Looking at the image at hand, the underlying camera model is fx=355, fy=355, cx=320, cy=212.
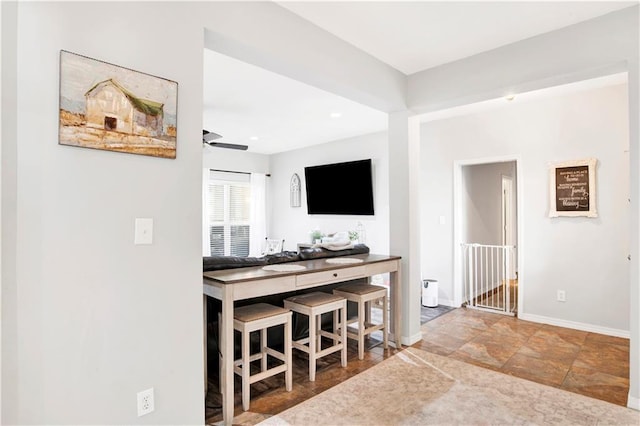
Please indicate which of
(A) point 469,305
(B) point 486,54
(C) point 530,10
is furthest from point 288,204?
(C) point 530,10

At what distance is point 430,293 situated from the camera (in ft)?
15.7

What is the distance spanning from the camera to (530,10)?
7.69ft

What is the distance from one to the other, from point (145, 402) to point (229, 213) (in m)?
5.67

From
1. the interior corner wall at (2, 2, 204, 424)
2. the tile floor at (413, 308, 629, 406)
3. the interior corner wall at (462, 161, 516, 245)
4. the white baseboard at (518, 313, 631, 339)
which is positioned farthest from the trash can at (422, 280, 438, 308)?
the interior corner wall at (2, 2, 204, 424)

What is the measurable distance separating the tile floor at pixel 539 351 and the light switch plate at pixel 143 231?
265 cm

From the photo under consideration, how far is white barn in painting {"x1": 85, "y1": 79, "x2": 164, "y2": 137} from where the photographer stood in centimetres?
151

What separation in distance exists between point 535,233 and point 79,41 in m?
4.51

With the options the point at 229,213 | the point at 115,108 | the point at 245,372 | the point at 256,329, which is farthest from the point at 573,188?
the point at 229,213

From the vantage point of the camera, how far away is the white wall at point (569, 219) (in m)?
3.60

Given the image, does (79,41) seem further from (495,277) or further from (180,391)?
(495,277)

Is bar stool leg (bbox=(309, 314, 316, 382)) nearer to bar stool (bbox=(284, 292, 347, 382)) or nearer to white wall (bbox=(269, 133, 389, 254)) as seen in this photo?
bar stool (bbox=(284, 292, 347, 382))

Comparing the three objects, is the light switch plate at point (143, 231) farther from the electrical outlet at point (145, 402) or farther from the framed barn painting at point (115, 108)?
the electrical outlet at point (145, 402)

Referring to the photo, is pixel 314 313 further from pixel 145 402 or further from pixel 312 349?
pixel 145 402

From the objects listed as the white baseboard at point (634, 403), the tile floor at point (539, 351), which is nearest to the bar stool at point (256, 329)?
the tile floor at point (539, 351)
